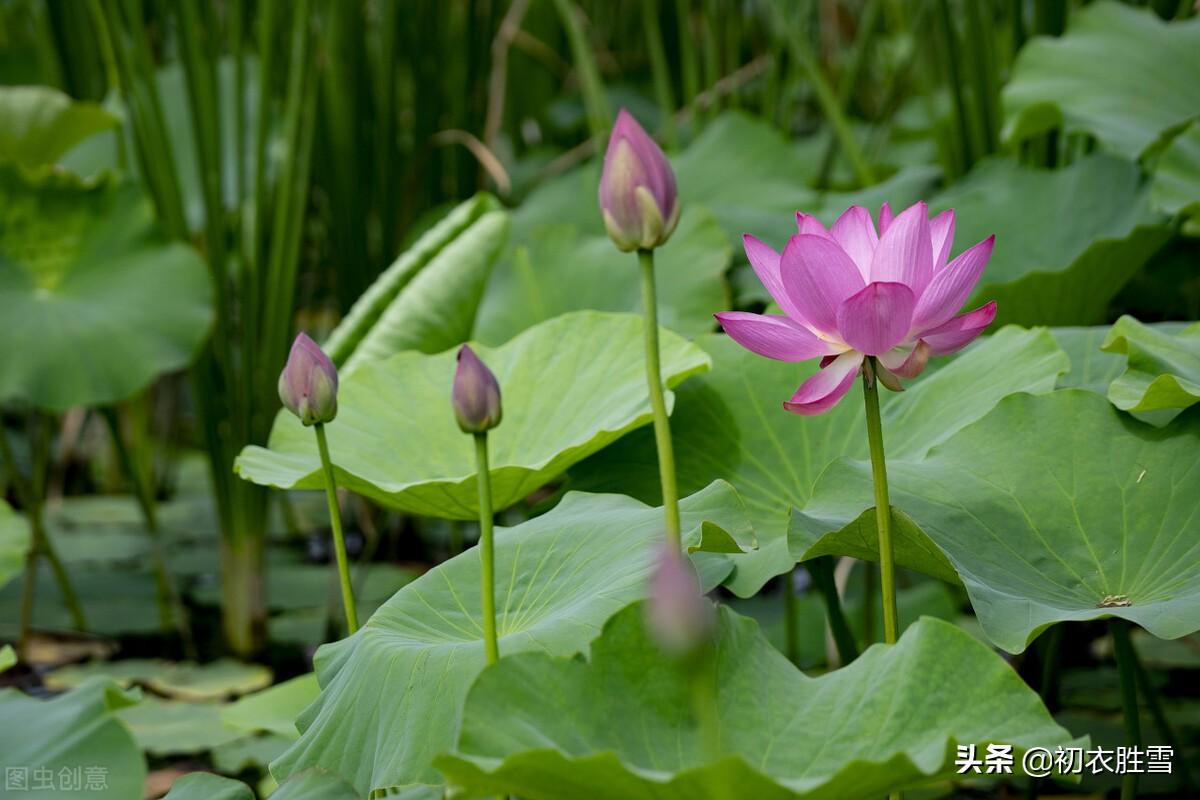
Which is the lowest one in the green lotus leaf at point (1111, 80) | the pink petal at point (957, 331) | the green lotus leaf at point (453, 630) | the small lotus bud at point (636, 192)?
the green lotus leaf at point (453, 630)

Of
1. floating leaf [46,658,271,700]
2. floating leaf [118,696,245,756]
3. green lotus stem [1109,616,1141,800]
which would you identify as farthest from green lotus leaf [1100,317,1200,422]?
floating leaf [46,658,271,700]

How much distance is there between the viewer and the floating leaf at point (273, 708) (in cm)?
111

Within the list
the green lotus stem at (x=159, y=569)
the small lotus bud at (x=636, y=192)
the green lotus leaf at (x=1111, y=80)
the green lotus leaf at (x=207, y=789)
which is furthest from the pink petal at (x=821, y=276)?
the green lotus stem at (x=159, y=569)

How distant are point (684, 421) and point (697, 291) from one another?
326mm

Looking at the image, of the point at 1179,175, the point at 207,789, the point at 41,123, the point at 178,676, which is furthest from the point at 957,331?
the point at 41,123

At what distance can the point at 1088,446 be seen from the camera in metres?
0.85

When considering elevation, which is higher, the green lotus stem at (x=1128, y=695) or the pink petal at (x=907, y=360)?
the pink petal at (x=907, y=360)

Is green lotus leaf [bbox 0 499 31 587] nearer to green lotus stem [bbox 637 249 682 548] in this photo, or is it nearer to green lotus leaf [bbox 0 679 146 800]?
green lotus leaf [bbox 0 679 146 800]

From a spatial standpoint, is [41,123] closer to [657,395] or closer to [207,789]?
[207,789]

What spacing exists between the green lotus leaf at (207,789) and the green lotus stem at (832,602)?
46cm

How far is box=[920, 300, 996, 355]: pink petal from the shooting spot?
0.66 meters

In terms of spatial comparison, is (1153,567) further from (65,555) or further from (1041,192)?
(65,555)

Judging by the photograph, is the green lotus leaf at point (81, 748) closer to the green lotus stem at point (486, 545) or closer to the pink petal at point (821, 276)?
the green lotus stem at point (486, 545)

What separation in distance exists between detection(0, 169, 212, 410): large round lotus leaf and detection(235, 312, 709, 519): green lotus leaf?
1.77 ft
